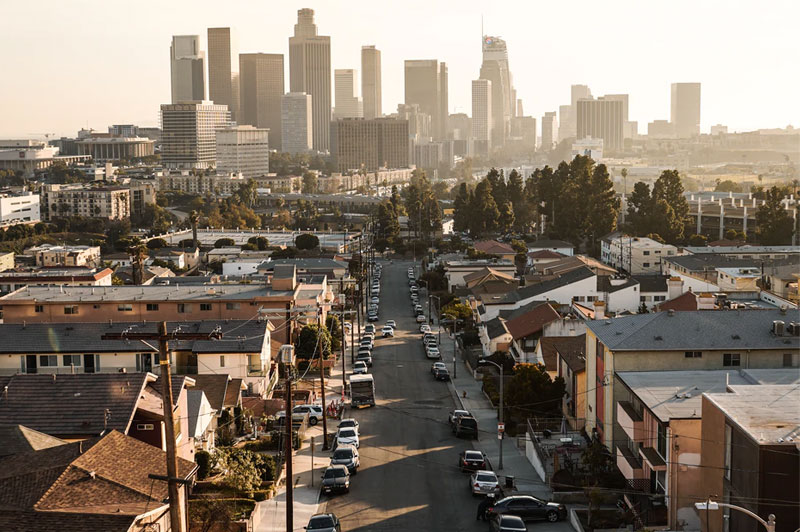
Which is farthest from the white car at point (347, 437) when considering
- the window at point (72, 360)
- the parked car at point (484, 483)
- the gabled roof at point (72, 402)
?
the window at point (72, 360)

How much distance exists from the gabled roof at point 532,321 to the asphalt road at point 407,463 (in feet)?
15.6

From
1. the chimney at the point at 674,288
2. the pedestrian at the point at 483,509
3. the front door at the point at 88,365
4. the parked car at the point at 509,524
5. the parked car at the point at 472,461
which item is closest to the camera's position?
the parked car at the point at 509,524

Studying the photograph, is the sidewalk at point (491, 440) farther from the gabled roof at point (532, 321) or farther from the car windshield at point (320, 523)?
the car windshield at point (320, 523)

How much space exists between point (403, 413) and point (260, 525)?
16.2 meters

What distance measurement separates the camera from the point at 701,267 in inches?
2943

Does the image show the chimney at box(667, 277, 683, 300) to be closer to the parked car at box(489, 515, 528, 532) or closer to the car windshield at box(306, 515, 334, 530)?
the parked car at box(489, 515, 528, 532)

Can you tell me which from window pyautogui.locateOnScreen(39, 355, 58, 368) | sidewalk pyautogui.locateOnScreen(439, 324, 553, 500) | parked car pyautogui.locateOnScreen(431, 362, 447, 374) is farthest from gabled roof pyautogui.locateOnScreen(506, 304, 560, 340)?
window pyautogui.locateOnScreen(39, 355, 58, 368)

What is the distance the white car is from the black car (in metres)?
9.09

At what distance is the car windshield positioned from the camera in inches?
1085

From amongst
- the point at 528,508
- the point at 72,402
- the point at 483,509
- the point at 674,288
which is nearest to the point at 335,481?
the point at 483,509

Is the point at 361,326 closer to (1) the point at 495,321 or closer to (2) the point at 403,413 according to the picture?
(1) the point at 495,321

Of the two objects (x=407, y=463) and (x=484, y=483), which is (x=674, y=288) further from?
(x=484, y=483)

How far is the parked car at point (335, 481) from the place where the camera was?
32.2 metres

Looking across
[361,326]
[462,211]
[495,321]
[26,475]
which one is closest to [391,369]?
[495,321]
